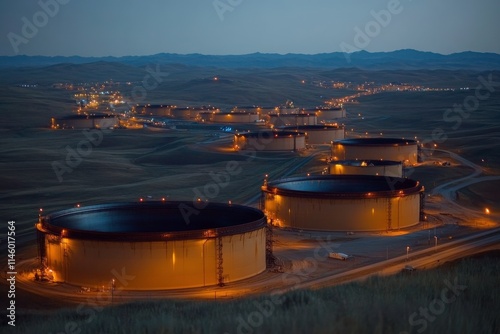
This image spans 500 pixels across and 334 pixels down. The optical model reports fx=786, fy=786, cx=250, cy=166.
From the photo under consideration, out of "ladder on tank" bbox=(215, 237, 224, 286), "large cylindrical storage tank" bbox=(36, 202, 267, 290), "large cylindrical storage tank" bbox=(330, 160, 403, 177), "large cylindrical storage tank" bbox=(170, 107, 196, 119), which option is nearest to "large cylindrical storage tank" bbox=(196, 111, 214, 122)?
"large cylindrical storage tank" bbox=(170, 107, 196, 119)

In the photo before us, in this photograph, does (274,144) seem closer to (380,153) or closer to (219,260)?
(380,153)

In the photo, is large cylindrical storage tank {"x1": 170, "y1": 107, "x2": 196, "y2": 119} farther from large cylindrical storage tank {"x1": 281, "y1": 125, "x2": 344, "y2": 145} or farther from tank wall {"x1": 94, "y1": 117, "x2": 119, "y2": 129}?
large cylindrical storage tank {"x1": 281, "y1": 125, "x2": 344, "y2": 145}

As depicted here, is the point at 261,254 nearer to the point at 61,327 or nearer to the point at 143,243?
the point at 143,243

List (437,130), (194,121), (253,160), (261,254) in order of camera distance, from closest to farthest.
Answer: (261,254) < (253,160) < (437,130) < (194,121)

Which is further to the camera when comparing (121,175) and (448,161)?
(448,161)

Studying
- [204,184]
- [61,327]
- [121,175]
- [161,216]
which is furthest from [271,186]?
[61,327]

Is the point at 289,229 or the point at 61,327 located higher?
the point at 61,327
